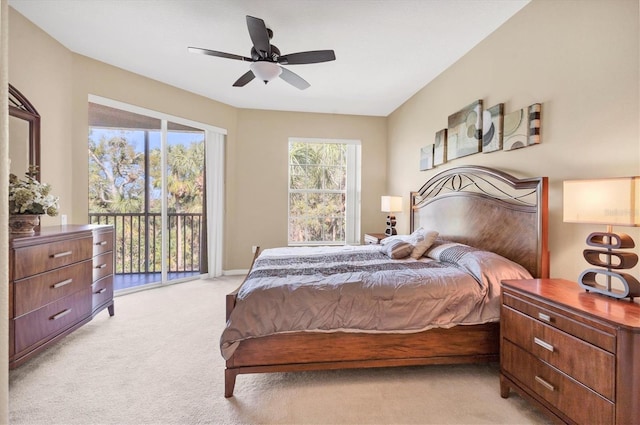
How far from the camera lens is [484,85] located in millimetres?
2787

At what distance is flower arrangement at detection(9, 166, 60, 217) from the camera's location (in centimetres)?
213

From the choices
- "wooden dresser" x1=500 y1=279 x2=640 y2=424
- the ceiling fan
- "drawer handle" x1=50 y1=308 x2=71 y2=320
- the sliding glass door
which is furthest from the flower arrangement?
"wooden dresser" x1=500 y1=279 x2=640 y2=424

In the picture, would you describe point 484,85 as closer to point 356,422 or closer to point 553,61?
point 553,61

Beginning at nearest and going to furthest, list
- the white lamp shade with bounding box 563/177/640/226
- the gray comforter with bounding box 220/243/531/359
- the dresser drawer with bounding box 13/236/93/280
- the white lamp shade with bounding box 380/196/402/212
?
the white lamp shade with bounding box 563/177/640/226, the gray comforter with bounding box 220/243/531/359, the dresser drawer with bounding box 13/236/93/280, the white lamp shade with bounding box 380/196/402/212

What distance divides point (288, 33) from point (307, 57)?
1.75 ft

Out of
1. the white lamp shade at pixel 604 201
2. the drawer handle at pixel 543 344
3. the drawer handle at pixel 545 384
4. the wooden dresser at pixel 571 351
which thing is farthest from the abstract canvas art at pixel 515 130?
the drawer handle at pixel 545 384

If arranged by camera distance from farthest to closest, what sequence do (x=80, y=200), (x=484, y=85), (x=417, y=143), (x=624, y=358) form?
(x=417, y=143) → (x=80, y=200) → (x=484, y=85) → (x=624, y=358)

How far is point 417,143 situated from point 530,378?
3182 millimetres

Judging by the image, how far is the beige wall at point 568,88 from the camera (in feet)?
5.51

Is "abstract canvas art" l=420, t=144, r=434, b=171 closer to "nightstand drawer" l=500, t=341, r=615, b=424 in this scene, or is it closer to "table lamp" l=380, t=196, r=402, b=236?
"table lamp" l=380, t=196, r=402, b=236

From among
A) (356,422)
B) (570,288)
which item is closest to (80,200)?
(356,422)

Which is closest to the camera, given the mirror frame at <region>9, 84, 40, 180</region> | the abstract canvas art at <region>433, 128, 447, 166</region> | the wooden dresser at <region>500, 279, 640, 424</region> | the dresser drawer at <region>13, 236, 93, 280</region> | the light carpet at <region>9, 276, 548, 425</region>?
the wooden dresser at <region>500, 279, 640, 424</region>

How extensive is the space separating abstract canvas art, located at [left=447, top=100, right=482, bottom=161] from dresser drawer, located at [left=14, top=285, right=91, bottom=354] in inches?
153

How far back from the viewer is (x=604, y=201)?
145cm
